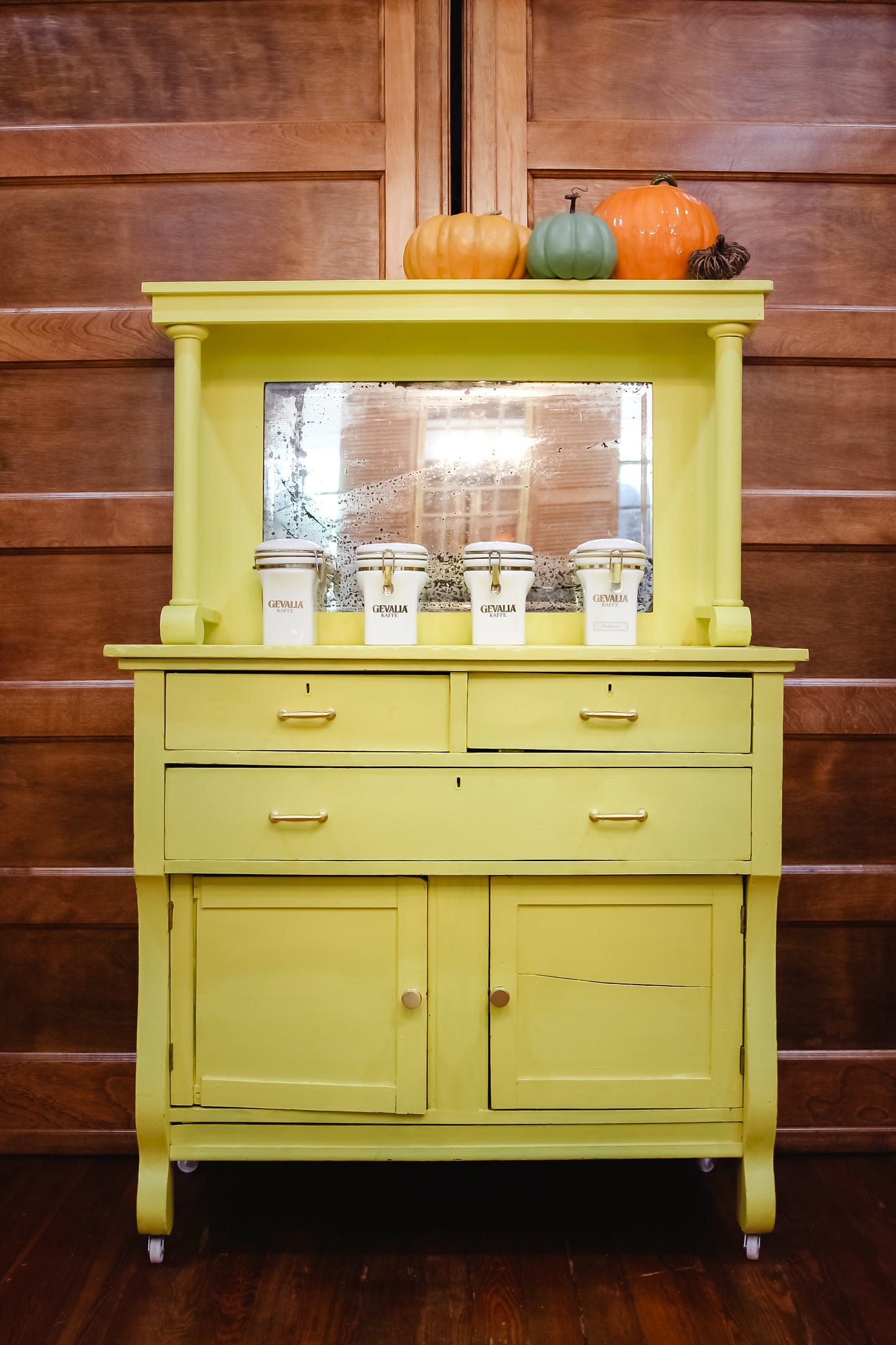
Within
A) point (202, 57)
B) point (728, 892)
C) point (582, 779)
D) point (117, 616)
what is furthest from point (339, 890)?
point (202, 57)

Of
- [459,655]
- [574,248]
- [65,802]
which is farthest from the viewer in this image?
[65,802]

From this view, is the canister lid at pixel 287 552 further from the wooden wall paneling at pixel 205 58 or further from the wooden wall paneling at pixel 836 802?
the wooden wall paneling at pixel 836 802

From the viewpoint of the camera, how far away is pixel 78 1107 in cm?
196

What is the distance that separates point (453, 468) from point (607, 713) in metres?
0.69

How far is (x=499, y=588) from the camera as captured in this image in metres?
1.69

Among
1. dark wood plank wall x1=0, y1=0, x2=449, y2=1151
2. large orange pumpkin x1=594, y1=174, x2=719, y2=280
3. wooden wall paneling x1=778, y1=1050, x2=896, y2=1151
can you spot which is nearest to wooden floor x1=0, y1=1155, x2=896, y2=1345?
wooden wall paneling x1=778, y1=1050, x2=896, y2=1151

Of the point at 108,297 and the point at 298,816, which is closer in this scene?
the point at 298,816

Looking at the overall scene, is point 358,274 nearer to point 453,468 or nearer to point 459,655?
point 453,468

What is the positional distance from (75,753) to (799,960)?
1699 millimetres

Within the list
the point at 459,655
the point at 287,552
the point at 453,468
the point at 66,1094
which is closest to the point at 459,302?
the point at 453,468

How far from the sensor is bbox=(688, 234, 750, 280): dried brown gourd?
5.51 feet

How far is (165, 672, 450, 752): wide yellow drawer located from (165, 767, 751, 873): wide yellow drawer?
5 centimetres

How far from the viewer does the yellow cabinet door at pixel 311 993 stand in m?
1.50

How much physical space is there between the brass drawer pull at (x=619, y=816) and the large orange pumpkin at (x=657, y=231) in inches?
40.9
